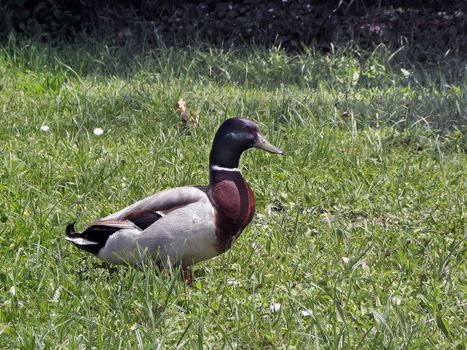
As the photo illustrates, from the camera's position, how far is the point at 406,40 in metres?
7.87

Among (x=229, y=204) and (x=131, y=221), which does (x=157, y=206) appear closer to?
(x=131, y=221)

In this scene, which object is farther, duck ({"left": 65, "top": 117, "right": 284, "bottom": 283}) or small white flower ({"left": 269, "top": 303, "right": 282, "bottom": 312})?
duck ({"left": 65, "top": 117, "right": 284, "bottom": 283})

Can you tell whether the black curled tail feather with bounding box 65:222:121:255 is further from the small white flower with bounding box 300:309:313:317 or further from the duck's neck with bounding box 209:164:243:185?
the small white flower with bounding box 300:309:313:317

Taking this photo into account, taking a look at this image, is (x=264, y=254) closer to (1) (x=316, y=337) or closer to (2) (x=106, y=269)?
(2) (x=106, y=269)

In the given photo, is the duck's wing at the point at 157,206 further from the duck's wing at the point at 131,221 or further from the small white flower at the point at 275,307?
the small white flower at the point at 275,307

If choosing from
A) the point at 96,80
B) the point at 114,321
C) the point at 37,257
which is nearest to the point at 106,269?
the point at 37,257

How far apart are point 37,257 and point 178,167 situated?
133 centimetres

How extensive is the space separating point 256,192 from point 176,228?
1.25m

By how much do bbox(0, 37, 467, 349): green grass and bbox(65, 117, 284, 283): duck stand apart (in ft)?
0.37

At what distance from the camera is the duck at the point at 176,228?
12.8 ft

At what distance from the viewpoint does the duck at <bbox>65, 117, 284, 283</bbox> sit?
12.8 ft

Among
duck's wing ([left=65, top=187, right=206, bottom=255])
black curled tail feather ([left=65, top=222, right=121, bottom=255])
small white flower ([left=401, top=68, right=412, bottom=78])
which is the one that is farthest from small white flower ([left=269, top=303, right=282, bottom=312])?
small white flower ([left=401, top=68, right=412, bottom=78])

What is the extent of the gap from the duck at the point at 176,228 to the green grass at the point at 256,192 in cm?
11

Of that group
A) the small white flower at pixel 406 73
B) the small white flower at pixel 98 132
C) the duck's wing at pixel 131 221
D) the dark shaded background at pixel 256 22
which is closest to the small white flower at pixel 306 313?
the duck's wing at pixel 131 221
